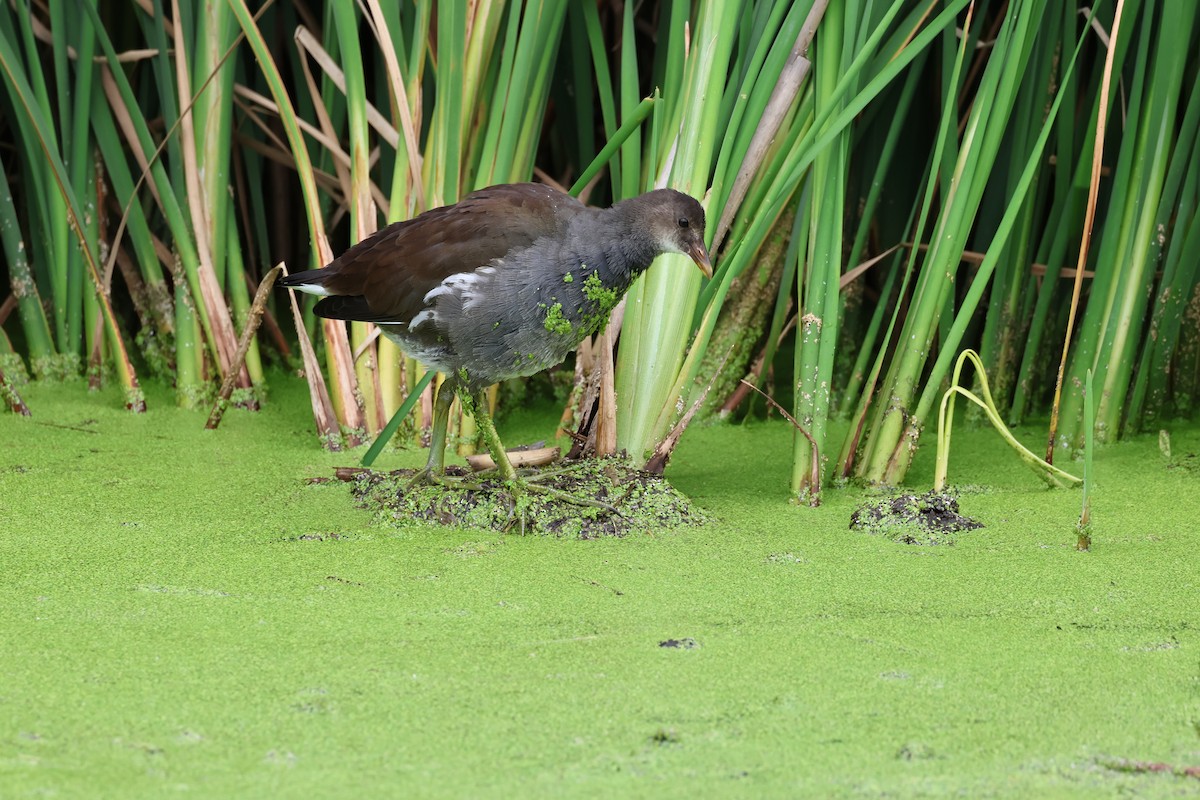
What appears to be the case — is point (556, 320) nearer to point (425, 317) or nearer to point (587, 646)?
point (425, 317)

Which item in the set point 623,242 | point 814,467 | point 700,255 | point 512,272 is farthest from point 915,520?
point 512,272

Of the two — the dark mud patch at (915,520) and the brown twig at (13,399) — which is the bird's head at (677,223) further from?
the brown twig at (13,399)

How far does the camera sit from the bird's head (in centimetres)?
246

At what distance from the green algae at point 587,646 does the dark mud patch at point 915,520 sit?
46 millimetres

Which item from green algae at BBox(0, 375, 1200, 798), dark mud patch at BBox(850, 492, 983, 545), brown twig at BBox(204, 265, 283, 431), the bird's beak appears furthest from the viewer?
brown twig at BBox(204, 265, 283, 431)

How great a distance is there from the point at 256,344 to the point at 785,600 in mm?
1901

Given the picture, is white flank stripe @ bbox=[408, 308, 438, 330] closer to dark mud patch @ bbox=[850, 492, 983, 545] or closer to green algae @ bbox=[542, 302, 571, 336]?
green algae @ bbox=[542, 302, 571, 336]

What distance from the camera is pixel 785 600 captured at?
6.71 feet

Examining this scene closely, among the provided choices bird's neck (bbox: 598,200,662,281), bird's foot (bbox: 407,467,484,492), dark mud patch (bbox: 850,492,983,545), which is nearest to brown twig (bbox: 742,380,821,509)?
dark mud patch (bbox: 850,492,983,545)

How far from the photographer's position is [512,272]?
97.6 inches

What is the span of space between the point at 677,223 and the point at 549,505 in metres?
0.60

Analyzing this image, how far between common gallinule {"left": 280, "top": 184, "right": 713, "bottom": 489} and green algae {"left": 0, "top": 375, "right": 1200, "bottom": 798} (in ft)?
1.23

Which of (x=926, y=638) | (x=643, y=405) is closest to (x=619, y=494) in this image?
(x=643, y=405)

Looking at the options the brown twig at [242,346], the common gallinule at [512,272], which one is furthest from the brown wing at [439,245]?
the brown twig at [242,346]
